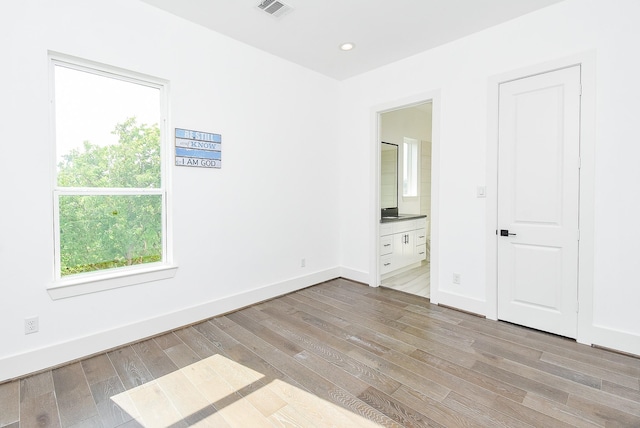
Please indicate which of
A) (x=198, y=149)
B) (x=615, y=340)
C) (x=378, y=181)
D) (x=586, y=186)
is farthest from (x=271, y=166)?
(x=615, y=340)

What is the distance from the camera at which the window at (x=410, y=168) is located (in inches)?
234

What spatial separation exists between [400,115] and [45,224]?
5078 millimetres

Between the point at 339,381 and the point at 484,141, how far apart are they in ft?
8.55

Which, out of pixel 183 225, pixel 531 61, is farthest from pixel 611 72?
pixel 183 225

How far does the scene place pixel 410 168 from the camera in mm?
6074

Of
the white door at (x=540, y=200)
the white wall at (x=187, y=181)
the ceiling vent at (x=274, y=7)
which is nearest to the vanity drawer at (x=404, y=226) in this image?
the white wall at (x=187, y=181)

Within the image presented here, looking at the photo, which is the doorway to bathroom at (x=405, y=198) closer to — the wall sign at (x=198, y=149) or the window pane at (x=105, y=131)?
the wall sign at (x=198, y=149)

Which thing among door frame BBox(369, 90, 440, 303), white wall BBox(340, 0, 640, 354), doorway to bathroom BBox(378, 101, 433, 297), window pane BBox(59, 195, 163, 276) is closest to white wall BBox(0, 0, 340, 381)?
window pane BBox(59, 195, 163, 276)

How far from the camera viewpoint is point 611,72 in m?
2.45

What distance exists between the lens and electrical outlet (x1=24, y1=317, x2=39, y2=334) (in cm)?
220

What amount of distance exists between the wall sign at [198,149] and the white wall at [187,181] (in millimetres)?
75

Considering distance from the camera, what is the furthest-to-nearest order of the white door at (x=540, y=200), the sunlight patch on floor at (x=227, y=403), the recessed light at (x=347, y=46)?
the recessed light at (x=347, y=46) < the white door at (x=540, y=200) < the sunlight patch on floor at (x=227, y=403)

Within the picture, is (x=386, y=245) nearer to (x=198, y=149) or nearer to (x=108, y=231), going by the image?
(x=198, y=149)

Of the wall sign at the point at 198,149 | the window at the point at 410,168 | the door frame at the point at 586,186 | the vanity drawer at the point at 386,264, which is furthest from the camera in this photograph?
the window at the point at 410,168
